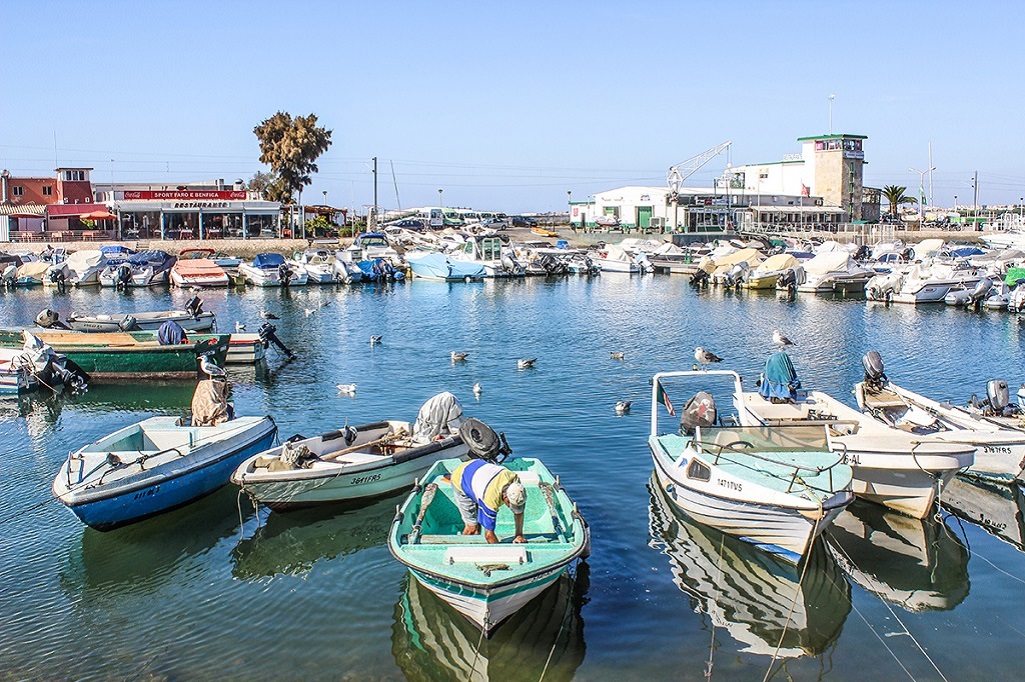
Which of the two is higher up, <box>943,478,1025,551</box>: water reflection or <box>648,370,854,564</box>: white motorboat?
<box>648,370,854,564</box>: white motorboat

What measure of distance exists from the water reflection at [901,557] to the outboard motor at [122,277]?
57731 millimetres

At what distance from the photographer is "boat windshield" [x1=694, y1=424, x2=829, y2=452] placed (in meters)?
15.5

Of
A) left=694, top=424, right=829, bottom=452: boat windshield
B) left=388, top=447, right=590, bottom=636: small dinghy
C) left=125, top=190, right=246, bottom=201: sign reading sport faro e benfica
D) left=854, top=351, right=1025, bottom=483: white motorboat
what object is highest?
left=125, top=190, right=246, bottom=201: sign reading sport faro e benfica

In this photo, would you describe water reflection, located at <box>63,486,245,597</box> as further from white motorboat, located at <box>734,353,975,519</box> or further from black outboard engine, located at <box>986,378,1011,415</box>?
black outboard engine, located at <box>986,378,1011,415</box>

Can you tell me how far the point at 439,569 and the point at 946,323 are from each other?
1547 inches

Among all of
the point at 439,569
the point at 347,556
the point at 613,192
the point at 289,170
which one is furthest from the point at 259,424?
the point at 613,192

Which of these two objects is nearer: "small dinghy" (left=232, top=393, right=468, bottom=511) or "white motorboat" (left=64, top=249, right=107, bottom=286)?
"small dinghy" (left=232, top=393, right=468, bottom=511)

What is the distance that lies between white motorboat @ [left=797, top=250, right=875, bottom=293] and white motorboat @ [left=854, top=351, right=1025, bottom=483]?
41506 millimetres

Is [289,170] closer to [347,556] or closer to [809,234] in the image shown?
[809,234]

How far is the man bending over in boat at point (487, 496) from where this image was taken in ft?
39.8

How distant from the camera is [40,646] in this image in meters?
12.2

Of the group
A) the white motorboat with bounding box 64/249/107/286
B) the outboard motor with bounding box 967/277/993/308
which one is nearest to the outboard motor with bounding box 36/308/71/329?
the white motorboat with bounding box 64/249/107/286

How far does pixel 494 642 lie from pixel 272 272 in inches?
2121

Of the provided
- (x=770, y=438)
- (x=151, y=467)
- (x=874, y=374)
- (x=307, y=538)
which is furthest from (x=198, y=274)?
(x=770, y=438)
